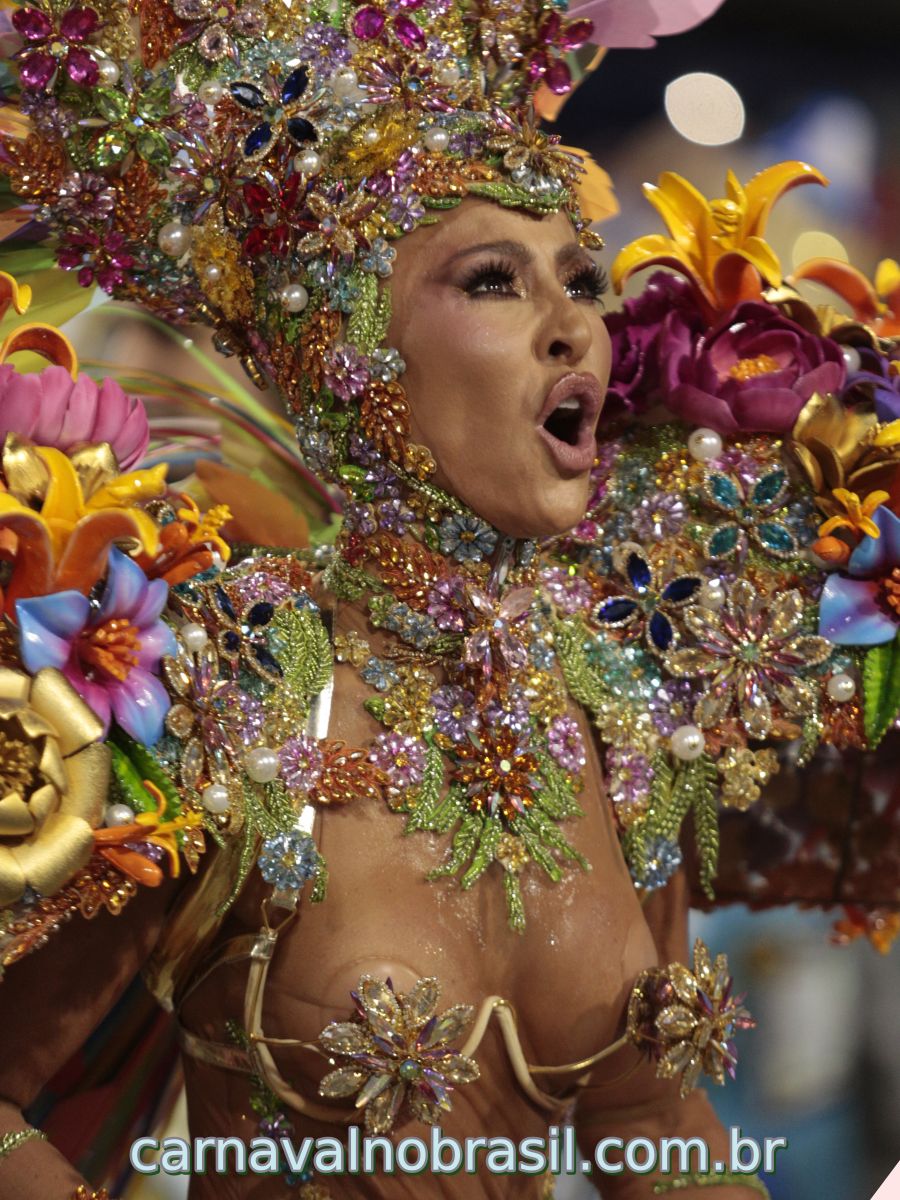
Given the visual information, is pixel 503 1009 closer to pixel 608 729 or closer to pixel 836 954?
pixel 608 729

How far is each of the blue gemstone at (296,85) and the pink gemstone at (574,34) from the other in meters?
0.25

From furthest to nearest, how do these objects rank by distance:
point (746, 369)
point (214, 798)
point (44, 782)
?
point (746, 369)
point (214, 798)
point (44, 782)

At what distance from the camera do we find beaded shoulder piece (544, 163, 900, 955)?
60.6 inches

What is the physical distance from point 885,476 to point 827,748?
1.41ft

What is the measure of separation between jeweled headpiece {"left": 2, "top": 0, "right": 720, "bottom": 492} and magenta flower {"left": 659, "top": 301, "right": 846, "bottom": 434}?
216mm

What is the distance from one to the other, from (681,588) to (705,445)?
126mm

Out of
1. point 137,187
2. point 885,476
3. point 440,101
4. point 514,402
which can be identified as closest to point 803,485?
point 885,476

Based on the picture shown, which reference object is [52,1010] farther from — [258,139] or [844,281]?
[844,281]

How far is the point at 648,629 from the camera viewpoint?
1556 millimetres

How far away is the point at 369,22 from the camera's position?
1.40 metres

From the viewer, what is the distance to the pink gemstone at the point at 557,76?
149 centimetres

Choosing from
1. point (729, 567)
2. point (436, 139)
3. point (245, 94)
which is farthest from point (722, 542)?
point (245, 94)

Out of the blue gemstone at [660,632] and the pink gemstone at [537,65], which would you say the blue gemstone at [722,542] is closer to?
the blue gemstone at [660,632]

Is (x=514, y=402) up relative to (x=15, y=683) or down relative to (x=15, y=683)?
up
